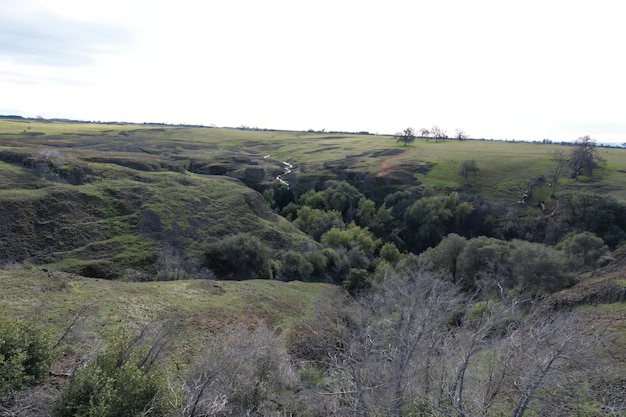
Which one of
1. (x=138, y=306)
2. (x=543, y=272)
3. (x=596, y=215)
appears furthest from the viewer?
(x=596, y=215)

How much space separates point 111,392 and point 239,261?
2708 centimetres

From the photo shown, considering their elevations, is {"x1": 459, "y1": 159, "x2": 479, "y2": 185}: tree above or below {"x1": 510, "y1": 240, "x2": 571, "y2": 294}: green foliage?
above

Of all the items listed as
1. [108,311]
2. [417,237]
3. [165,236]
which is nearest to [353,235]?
[417,237]

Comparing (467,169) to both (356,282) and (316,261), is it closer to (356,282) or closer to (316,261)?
(316,261)

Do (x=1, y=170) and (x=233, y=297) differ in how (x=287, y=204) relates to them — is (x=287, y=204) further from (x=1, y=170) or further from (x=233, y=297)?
(x=233, y=297)

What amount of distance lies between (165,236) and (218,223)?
7068mm

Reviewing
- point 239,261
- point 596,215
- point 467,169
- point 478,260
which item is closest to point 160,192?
point 239,261

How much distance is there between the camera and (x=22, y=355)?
10.5m

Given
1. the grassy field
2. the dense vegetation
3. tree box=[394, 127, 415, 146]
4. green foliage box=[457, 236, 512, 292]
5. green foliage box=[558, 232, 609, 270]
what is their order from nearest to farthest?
the dense vegetation
green foliage box=[558, 232, 609, 270]
green foliage box=[457, 236, 512, 292]
the grassy field
tree box=[394, 127, 415, 146]

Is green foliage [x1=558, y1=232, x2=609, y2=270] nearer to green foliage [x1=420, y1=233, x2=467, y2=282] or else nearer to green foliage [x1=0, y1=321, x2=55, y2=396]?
green foliage [x1=420, y1=233, x2=467, y2=282]

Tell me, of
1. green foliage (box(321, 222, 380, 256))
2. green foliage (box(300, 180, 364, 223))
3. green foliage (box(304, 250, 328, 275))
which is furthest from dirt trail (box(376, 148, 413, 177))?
green foliage (box(304, 250, 328, 275))

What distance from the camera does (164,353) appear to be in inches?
608

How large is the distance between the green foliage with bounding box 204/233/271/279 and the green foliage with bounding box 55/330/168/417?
2574 centimetres

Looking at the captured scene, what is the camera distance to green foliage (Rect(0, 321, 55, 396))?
1009 centimetres
